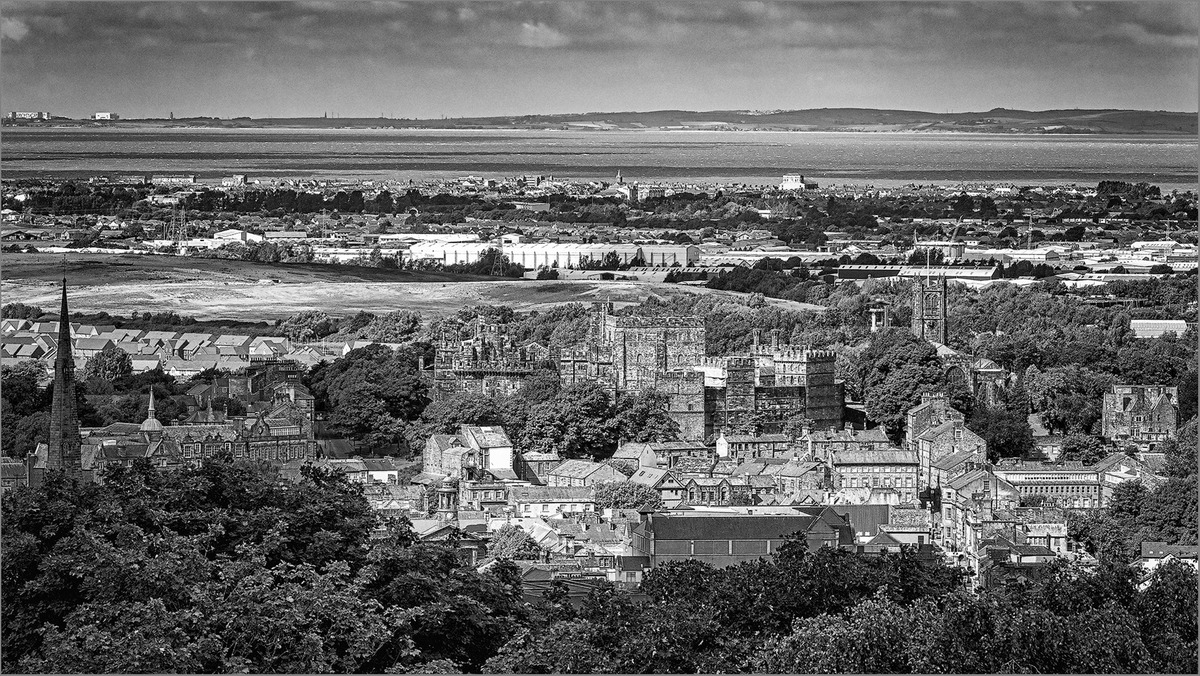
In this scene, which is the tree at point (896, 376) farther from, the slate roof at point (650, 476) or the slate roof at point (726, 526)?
the slate roof at point (726, 526)

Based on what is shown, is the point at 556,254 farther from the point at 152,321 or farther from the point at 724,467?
the point at 724,467

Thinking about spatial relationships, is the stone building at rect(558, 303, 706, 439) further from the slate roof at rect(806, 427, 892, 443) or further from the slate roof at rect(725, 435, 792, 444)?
the slate roof at rect(806, 427, 892, 443)

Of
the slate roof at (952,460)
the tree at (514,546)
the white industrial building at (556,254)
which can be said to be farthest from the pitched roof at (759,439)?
the white industrial building at (556,254)

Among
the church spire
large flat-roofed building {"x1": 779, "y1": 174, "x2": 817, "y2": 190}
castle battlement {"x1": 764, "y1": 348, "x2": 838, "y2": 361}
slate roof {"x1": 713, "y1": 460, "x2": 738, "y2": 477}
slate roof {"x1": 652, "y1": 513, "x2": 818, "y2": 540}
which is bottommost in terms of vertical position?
slate roof {"x1": 713, "y1": 460, "x2": 738, "y2": 477}

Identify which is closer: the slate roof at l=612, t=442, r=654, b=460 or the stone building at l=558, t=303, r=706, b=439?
the slate roof at l=612, t=442, r=654, b=460

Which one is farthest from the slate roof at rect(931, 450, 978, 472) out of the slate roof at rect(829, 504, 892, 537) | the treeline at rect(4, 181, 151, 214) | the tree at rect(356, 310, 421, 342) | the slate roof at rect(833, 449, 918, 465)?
the treeline at rect(4, 181, 151, 214)

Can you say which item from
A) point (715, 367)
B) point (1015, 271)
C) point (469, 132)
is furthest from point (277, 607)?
point (469, 132)
